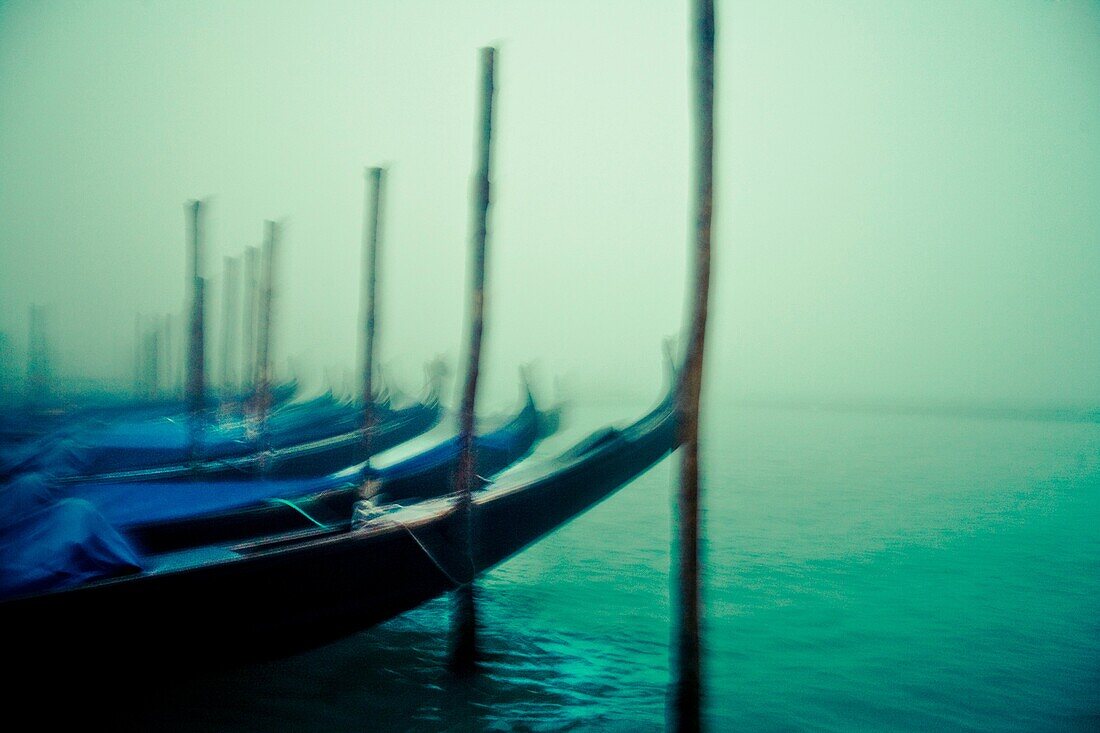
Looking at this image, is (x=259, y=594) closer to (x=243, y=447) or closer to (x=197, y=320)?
(x=243, y=447)

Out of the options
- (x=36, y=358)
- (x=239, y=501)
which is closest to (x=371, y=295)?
(x=239, y=501)

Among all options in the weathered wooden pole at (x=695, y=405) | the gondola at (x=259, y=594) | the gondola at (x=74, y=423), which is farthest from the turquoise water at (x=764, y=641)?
the gondola at (x=74, y=423)

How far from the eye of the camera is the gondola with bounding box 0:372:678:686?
2770mm

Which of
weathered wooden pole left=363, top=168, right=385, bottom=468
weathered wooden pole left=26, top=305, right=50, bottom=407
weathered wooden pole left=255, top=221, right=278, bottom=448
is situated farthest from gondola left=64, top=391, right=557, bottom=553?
weathered wooden pole left=26, top=305, right=50, bottom=407

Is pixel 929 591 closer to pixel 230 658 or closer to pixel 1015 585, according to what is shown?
pixel 1015 585

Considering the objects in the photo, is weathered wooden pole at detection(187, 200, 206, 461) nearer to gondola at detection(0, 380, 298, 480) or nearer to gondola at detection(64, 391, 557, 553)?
gondola at detection(0, 380, 298, 480)

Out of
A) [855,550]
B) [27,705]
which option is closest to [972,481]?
[855,550]

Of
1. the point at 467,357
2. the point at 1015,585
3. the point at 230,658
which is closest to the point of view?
the point at 230,658

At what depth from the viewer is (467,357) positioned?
4.02 metres

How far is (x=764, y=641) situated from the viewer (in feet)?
16.4

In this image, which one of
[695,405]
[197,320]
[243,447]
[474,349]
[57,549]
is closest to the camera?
[695,405]

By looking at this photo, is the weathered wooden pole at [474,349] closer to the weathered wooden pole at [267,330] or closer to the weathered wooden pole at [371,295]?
the weathered wooden pole at [371,295]

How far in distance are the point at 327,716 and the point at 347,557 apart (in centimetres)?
78

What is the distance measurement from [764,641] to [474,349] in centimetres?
316
